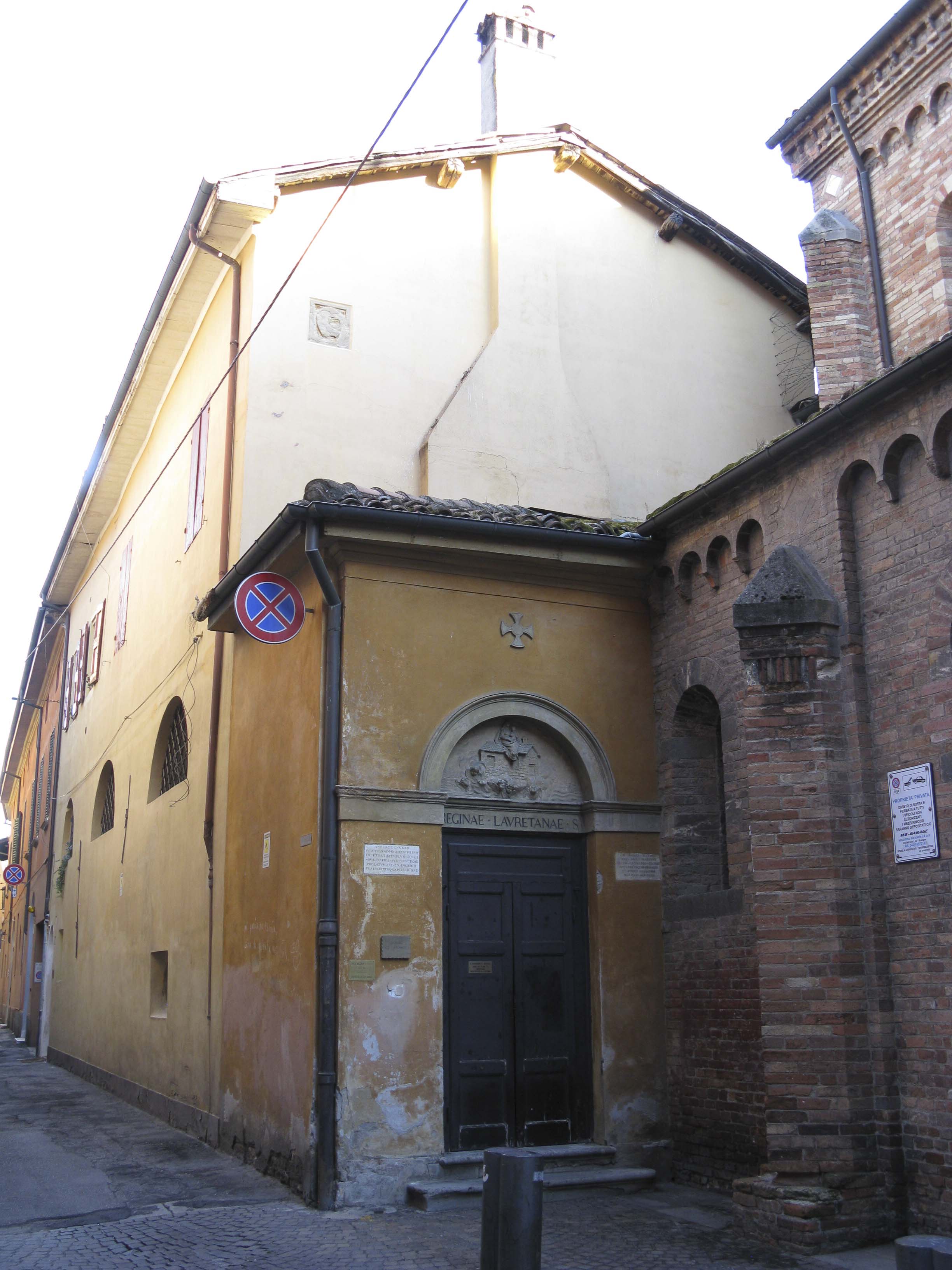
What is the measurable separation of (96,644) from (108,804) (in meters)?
2.73

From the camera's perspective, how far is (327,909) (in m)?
8.33

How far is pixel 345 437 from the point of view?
11.8 meters

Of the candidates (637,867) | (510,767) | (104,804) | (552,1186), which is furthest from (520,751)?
(104,804)

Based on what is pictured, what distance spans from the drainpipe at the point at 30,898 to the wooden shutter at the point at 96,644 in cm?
733

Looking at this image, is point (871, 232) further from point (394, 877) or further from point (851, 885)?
point (394, 877)

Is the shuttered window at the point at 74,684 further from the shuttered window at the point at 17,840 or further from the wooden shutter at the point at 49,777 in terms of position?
the shuttered window at the point at 17,840

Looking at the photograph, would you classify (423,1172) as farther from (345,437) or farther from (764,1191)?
(345,437)

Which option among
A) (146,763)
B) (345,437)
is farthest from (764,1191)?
(146,763)

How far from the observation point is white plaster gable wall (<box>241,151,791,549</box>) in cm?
1180

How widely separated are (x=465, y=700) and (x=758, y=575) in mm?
2473

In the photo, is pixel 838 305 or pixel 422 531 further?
pixel 838 305

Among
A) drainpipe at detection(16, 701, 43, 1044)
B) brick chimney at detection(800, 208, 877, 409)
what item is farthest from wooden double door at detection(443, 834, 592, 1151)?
drainpipe at detection(16, 701, 43, 1044)

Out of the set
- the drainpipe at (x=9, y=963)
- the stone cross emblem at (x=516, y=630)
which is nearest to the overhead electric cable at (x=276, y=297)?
the stone cross emblem at (x=516, y=630)

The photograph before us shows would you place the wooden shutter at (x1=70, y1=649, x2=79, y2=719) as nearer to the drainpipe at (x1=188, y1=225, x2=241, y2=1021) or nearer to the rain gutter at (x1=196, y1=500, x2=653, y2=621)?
the drainpipe at (x1=188, y1=225, x2=241, y2=1021)
